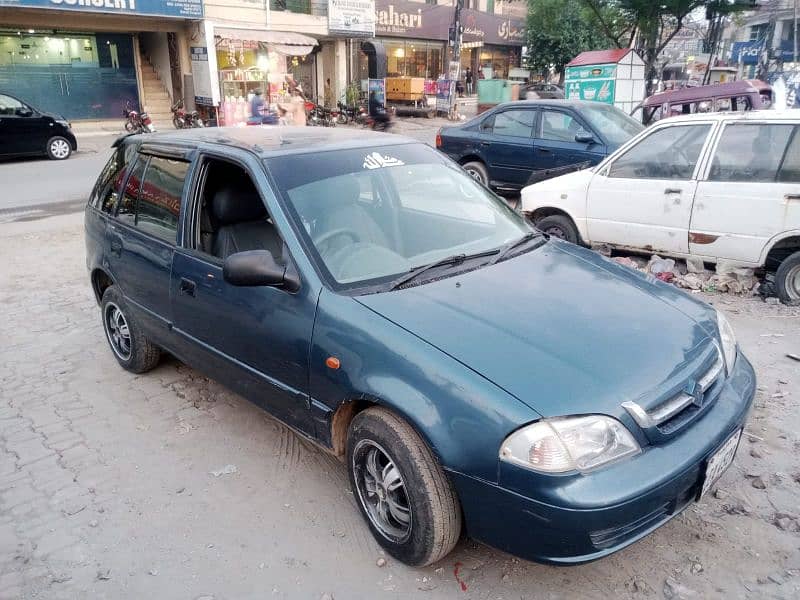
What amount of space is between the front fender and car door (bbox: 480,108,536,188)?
718 centimetres

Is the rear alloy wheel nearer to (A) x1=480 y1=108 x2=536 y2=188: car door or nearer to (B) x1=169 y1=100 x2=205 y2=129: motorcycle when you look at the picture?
(B) x1=169 y1=100 x2=205 y2=129: motorcycle

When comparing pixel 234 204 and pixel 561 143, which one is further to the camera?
pixel 561 143

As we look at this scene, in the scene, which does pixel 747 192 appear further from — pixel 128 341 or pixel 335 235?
pixel 128 341

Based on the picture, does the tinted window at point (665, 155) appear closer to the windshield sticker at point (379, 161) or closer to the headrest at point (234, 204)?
the windshield sticker at point (379, 161)

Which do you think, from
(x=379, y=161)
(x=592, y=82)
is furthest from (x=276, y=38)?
(x=379, y=161)

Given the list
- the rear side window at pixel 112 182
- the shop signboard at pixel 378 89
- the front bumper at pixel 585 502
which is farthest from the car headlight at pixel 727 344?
the shop signboard at pixel 378 89

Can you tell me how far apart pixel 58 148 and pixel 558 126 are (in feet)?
42.1

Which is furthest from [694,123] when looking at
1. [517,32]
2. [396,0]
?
[517,32]

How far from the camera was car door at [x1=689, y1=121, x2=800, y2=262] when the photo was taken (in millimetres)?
5152

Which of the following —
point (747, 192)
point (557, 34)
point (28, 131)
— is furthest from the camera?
point (557, 34)

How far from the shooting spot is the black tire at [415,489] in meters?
→ 2.40

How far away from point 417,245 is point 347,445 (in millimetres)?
1075

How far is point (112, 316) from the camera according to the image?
4.67 m

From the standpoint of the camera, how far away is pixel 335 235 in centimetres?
307
